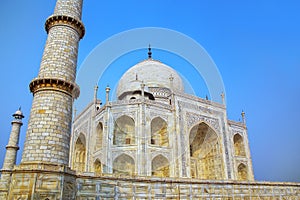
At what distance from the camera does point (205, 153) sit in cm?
2212

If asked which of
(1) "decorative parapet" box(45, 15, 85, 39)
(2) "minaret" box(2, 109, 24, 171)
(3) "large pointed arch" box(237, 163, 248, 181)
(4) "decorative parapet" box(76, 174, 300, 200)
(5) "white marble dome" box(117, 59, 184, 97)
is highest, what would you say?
(5) "white marble dome" box(117, 59, 184, 97)

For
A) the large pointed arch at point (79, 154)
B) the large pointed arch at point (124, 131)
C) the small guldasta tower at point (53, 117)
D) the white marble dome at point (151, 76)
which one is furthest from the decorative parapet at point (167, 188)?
the white marble dome at point (151, 76)

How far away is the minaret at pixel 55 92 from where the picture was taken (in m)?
6.52

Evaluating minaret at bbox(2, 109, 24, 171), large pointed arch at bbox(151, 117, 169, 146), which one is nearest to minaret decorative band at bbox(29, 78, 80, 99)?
minaret at bbox(2, 109, 24, 171)

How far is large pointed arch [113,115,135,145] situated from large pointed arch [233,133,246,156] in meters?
10.9

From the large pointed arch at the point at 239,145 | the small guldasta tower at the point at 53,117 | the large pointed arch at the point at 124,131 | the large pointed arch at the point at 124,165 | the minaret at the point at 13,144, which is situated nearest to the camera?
the small guldasta tower at the point at 53,117

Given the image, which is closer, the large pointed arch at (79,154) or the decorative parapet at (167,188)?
the decorative parapet at (167,188)

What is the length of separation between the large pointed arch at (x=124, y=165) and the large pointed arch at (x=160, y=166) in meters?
1.60

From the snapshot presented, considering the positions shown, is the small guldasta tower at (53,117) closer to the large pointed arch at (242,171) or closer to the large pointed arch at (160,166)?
the large pointed arch at (160,166)

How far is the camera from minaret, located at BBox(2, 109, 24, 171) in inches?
558

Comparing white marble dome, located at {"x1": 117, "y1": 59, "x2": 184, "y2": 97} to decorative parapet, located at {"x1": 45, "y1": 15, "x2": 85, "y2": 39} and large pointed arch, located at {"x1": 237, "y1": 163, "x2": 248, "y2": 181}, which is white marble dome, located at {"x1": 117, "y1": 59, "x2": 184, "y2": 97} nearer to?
large pointed arch, located at {"x1": 237, "y1": 163, "x2": 248, "y2": 181}

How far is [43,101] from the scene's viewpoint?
22.9ft

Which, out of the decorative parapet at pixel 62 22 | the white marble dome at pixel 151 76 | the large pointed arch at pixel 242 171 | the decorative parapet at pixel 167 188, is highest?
the white marble dome at pixel 151 76

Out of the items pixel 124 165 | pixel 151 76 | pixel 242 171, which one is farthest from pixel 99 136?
pixel 242 171
